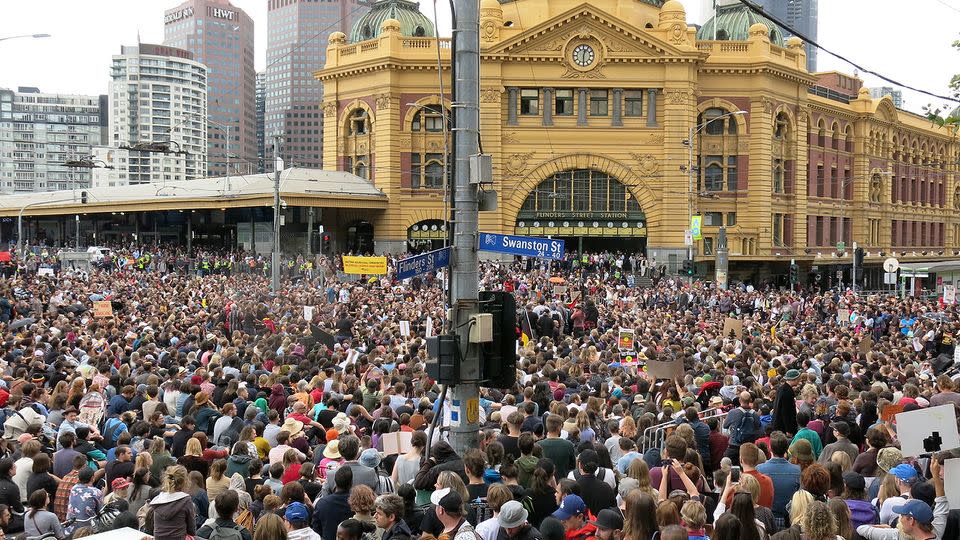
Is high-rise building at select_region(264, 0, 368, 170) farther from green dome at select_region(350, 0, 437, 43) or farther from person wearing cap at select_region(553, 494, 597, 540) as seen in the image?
person wearing cap at select_region(553, 494, 597, 540)

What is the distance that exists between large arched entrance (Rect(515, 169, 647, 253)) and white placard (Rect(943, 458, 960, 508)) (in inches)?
2043

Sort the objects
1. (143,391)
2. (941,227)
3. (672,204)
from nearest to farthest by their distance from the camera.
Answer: (143,391)
(672,204)
(941,227)

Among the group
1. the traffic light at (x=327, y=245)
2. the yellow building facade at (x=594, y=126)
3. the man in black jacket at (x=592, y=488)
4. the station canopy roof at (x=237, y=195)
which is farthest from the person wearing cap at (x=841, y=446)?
the traffic light at (x=327, y=245)

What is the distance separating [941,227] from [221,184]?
6978 cm

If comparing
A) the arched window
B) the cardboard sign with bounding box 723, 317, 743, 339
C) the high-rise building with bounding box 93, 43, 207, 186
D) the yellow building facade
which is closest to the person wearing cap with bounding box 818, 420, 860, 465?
the cardboard sign with bounding box 723, 317, 743, 339

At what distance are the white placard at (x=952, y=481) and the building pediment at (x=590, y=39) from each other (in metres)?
52.0

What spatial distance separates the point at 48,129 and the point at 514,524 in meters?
199

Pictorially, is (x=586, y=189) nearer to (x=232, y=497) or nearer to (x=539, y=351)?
(x=539, y=351)

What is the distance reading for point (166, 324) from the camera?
25594 mm

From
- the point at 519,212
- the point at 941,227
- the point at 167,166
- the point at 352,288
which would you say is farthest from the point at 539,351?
the point at 167,166

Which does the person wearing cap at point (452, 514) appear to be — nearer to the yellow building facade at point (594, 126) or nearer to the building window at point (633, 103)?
the yellow building facade at point (594, 126)

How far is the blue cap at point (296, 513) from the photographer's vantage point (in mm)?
8961

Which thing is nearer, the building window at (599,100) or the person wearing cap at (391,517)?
the person wearing cap at (391,517)

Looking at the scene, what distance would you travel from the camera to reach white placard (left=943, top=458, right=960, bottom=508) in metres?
8.77
